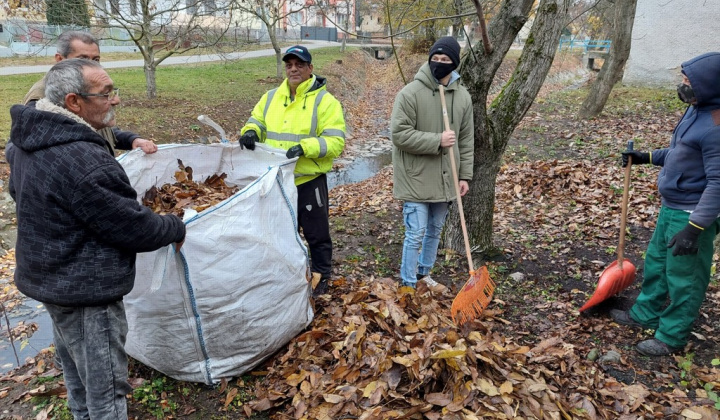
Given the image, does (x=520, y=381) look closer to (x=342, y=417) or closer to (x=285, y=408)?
(x=342, y=417)

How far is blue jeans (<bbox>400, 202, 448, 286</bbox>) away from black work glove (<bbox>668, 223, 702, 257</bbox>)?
4.94 ft

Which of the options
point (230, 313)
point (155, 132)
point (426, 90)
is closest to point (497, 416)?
point (230, 313)

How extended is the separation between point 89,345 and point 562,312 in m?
3.17

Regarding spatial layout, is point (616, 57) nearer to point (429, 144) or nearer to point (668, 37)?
point (668, 37)

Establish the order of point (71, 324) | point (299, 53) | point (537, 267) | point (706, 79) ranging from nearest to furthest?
point (71, 324) < point (706, 79) < point (299, 53) < point (537, 267)

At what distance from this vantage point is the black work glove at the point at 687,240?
2909mm

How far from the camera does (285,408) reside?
2.74 metres

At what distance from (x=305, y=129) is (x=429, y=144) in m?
0.87

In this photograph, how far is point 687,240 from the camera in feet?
9.57

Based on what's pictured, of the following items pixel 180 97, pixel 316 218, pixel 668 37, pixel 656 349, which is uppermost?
pixel 668 37

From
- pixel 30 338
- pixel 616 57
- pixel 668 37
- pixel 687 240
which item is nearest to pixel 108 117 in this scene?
pixel 30 338

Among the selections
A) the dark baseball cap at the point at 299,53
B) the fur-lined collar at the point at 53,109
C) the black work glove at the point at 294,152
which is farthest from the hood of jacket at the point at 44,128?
the dark baseball cap at the point at 299,53

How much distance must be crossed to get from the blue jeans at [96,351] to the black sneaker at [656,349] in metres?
3.11

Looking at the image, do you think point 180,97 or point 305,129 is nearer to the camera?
point 305,129
